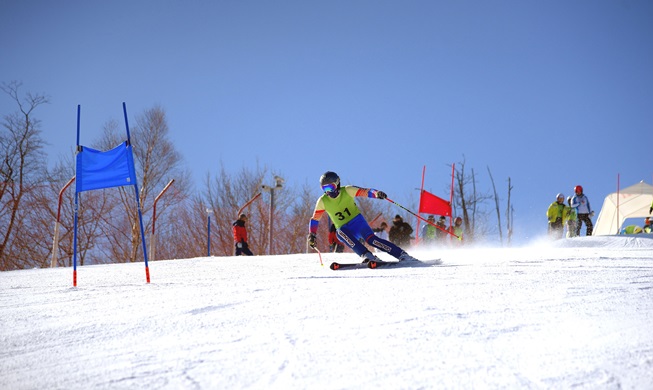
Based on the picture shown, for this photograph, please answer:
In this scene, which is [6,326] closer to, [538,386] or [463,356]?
[463,356]

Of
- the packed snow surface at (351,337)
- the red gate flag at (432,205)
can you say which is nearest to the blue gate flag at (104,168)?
the packed snow surface at (351,337)

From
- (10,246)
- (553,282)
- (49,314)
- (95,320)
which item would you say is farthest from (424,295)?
(10,246)

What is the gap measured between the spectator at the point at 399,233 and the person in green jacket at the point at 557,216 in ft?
13.9

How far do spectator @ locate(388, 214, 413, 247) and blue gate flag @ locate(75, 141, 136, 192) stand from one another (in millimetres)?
9324

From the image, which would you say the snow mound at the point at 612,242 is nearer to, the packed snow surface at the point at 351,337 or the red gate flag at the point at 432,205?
the red gate flag at the point at 432,205

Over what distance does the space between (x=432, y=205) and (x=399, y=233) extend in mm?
1415

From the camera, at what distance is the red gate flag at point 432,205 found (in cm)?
1434

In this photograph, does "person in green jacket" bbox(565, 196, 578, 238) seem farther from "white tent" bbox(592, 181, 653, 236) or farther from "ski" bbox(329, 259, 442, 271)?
"white tent" bbox(592, 181, 653, 236)

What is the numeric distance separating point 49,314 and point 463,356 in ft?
10.4

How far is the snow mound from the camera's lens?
29.0 feet

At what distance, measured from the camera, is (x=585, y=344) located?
87.8 inches

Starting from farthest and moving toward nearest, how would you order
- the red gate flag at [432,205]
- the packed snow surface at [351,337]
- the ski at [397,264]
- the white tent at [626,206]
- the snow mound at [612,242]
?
the white tent at [626,206] < the red gate flag at [432,205] < the snow mound at [612,242] < the ski at [397,264] < the packed snow surface at [351,337]

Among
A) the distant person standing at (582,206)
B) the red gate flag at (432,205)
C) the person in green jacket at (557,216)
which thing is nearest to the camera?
the distant person standing at (582,206)

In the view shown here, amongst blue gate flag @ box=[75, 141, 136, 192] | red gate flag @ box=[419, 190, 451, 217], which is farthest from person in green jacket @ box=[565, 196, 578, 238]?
blue gate flag @ box=[75, 141, 136, 192]
